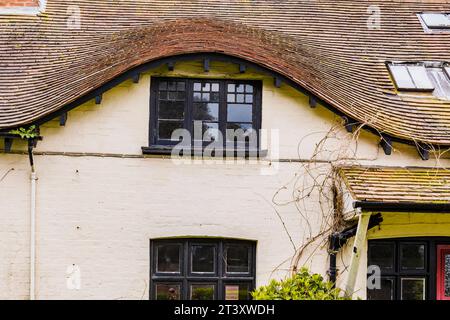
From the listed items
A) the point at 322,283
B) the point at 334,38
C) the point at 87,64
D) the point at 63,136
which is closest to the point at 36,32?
the point at 87,64

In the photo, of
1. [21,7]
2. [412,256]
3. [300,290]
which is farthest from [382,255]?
[21,7]

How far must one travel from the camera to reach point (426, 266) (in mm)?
11289

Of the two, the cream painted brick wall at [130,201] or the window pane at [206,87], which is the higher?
the window pane at [206,87]

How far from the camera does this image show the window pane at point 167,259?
35.9 feet

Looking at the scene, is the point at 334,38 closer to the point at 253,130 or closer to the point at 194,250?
the point at 253,130

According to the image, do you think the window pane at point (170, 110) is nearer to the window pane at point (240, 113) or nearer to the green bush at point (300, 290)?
the window pane at point (240, 113)

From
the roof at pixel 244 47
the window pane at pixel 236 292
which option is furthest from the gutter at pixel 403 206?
the window pane at pixel 236 292

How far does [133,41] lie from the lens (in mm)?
11984

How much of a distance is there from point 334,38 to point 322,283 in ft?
17.2

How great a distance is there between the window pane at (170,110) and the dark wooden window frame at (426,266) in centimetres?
366

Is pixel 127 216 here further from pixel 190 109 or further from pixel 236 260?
pixel 190 109

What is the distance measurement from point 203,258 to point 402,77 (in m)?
4.65

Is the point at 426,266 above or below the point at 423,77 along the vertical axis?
below

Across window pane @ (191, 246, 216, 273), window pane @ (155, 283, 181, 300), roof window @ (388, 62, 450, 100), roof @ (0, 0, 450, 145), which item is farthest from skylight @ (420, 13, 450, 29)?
window pane @ (155, 283, 181, 300)
